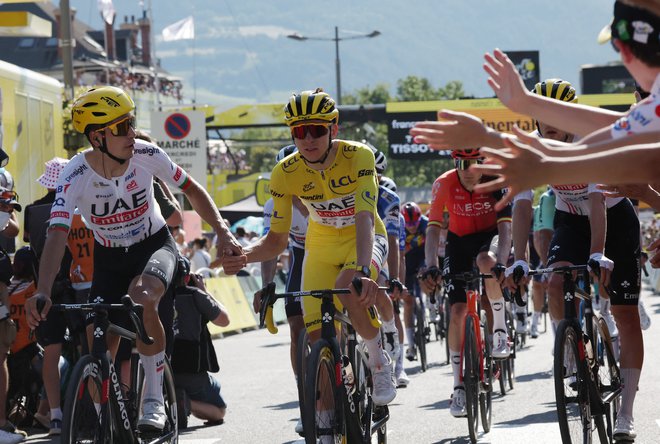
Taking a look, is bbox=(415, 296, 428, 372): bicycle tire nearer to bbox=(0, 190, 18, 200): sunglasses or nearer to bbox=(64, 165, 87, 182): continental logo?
bbox=(0, 190, 18, 200): sunglasses

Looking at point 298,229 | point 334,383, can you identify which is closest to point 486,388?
point 298,229

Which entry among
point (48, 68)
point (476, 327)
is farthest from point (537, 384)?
point (48, 68)

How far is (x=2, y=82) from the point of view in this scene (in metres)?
16.2

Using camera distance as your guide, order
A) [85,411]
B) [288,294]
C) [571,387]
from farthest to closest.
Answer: [571,387], [288,294], [85,411]

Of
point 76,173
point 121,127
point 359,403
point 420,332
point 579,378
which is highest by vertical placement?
point 121,127

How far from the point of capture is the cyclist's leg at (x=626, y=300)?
27.2 feet

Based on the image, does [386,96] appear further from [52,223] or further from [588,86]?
[52,223]

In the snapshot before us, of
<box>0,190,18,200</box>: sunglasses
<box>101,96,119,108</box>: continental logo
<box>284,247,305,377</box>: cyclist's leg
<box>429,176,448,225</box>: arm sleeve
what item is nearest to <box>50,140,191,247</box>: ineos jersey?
<box>101,96,119,108</box>: continental logo

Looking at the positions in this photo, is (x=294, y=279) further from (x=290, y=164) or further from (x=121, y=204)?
(x=121, y=204)

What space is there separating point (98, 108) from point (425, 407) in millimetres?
4923

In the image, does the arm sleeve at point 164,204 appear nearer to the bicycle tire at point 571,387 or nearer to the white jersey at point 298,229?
the white jersey at point 298,229

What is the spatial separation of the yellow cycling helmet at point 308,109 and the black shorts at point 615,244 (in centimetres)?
188

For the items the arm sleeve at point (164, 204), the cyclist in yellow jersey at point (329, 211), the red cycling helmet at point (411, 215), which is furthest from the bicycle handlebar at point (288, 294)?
the red cycling helmet at point (411, 215)

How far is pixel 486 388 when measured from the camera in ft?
33.4
